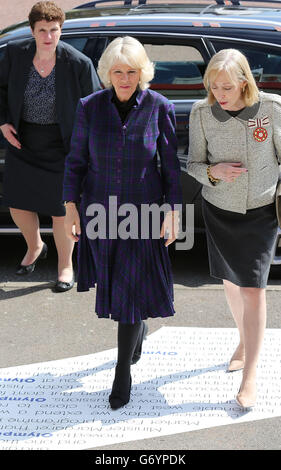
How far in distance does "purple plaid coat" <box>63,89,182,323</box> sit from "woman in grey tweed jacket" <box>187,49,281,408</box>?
171 mm

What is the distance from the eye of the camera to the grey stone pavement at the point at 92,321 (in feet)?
12.8

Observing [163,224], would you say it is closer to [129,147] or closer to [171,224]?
[171,224]

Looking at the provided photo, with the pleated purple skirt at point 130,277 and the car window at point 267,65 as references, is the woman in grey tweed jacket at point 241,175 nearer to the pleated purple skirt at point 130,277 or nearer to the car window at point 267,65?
the pleated purple skirt at point 130,277

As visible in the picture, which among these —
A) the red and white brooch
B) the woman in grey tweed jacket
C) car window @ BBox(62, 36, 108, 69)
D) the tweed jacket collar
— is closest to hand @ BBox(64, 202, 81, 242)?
the woman in grey tweed jacket

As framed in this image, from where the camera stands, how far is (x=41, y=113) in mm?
5410

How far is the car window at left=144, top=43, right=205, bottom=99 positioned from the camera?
573cm

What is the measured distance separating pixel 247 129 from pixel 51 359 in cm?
167

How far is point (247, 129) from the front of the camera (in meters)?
3.96

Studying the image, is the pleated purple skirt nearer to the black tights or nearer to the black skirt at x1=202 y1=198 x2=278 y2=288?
the black tights

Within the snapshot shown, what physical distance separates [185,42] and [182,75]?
210 millimetres

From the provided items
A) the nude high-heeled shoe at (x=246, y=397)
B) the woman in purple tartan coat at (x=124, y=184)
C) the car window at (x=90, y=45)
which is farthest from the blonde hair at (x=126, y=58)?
the car window at (x=90, y=45)

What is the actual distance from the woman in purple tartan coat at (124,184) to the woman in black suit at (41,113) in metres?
1.30
